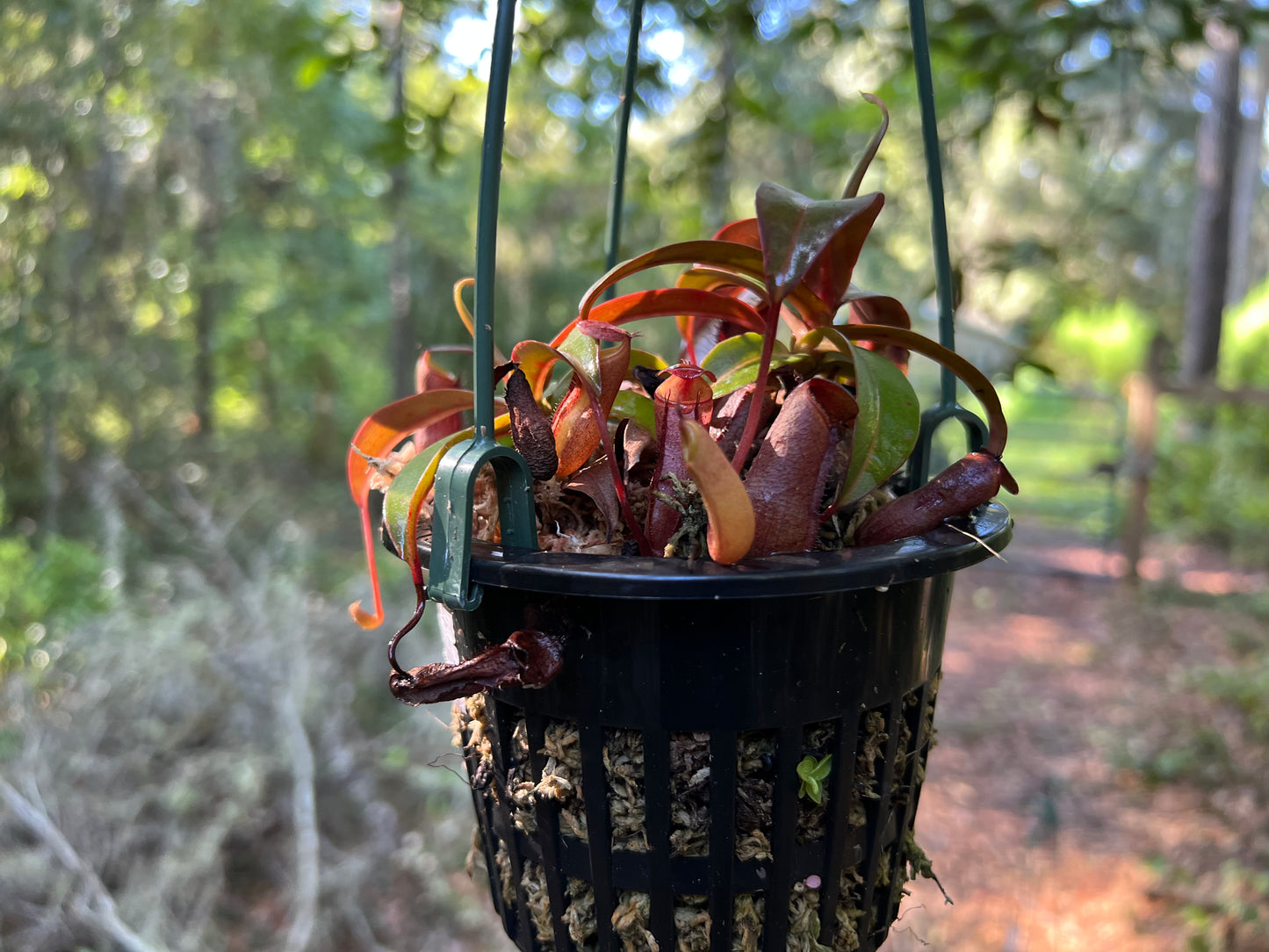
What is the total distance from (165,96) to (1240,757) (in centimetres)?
545

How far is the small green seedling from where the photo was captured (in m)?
0.56

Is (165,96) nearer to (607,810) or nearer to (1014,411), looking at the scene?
(607,810)

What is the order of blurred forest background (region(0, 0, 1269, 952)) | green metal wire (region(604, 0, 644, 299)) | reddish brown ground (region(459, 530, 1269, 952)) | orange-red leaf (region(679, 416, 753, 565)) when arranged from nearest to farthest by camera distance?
1. orange-red leaf (region(679, 416, 753, 565))
2. green metal wire (region(604, 0, 644, 299))
3. blurred forest background (region(0, 0, 1269, 952))
4. reddish brown ground (region(459, 530, 1269, 952))

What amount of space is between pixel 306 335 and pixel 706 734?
5652 millimetres

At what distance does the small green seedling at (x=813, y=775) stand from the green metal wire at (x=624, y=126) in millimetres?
484

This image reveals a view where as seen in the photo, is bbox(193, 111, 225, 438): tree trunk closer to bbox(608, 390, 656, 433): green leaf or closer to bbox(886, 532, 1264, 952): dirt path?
bbox(886, 532, 1264, 952): dirt path

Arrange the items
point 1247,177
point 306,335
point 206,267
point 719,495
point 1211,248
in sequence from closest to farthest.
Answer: point 719,495 → point 206,267 → point 306,335 → point 1211,248 → point 1247,177

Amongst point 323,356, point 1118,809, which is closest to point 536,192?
point 323,356

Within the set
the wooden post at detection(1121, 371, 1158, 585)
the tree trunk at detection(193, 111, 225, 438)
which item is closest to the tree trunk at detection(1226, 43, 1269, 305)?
the wooden post at detection(1121, 371, 1158, 585)

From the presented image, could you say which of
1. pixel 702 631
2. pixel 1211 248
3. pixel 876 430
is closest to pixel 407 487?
pixel 702 631

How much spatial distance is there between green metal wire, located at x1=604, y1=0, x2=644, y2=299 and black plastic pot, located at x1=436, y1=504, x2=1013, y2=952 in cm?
41

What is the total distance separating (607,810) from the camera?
575mm

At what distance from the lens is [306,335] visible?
5.64 meters

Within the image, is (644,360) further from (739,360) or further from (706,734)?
(706,734)
